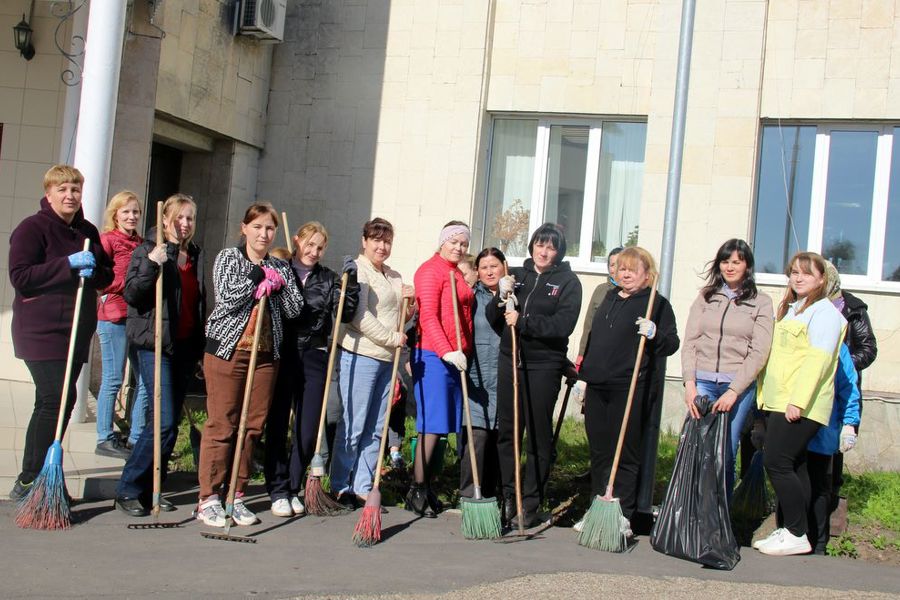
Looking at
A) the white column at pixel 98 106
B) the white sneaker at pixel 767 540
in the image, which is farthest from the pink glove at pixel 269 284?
the white sneaker at pixel 767 540

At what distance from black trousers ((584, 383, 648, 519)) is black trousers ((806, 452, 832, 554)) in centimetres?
111

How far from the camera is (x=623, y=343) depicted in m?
6.18

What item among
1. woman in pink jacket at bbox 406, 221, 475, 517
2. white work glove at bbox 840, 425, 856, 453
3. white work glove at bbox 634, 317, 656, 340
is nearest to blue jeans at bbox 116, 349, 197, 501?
woman in pink jacket at bbox 406, 221, 475, 517

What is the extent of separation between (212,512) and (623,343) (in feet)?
8.83

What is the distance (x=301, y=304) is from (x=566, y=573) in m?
2.22

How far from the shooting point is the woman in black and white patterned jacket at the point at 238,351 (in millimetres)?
5727

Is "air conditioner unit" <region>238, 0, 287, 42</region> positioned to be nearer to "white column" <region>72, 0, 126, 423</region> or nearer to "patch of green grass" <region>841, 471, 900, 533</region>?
"white column" <region>72, 0, 126, 423</region>

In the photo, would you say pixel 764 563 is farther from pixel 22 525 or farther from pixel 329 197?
pixel 329 197

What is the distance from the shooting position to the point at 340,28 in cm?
1145

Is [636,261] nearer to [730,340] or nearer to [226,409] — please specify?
[730,340]

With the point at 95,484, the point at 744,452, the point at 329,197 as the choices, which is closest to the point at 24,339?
the point at 95,484

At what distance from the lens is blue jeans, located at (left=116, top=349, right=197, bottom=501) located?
19.1 ft

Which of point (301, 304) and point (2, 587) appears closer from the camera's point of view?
point (2, 587)

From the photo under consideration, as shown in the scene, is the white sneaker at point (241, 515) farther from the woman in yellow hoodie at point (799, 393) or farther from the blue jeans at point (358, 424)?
the woman in yellow hoodie at point (799, 393)
